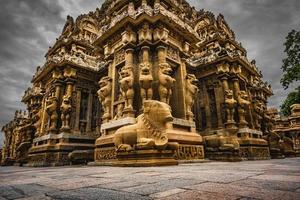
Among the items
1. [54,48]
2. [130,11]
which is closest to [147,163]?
[130,11]

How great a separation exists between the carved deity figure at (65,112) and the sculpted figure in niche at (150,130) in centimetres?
780

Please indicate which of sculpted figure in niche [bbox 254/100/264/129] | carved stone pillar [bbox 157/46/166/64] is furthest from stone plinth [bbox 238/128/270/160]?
carved stone pillar [bbox 157/46/166/64]

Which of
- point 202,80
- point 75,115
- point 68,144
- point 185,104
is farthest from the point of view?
point 202,80

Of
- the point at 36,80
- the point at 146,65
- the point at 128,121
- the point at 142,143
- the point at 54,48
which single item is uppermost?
the point at 54,48

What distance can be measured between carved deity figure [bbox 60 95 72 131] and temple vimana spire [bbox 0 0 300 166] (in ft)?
0.21

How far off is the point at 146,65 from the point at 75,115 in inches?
311

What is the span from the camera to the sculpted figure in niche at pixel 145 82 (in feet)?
27.3

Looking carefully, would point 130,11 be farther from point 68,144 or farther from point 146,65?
point 68,144

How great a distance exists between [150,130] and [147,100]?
0.95 meters

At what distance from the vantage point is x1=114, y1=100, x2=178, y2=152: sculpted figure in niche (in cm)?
579

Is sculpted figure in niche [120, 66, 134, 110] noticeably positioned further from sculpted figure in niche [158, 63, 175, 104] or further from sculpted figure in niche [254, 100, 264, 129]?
sculpted figure in niche [254, 100, 264, 129]

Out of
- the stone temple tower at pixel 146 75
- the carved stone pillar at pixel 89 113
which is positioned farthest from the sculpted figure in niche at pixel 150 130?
the carved stone pillar at pixel 89 113

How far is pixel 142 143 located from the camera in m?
5.59

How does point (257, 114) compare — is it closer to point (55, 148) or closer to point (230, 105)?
point (230, 105)
